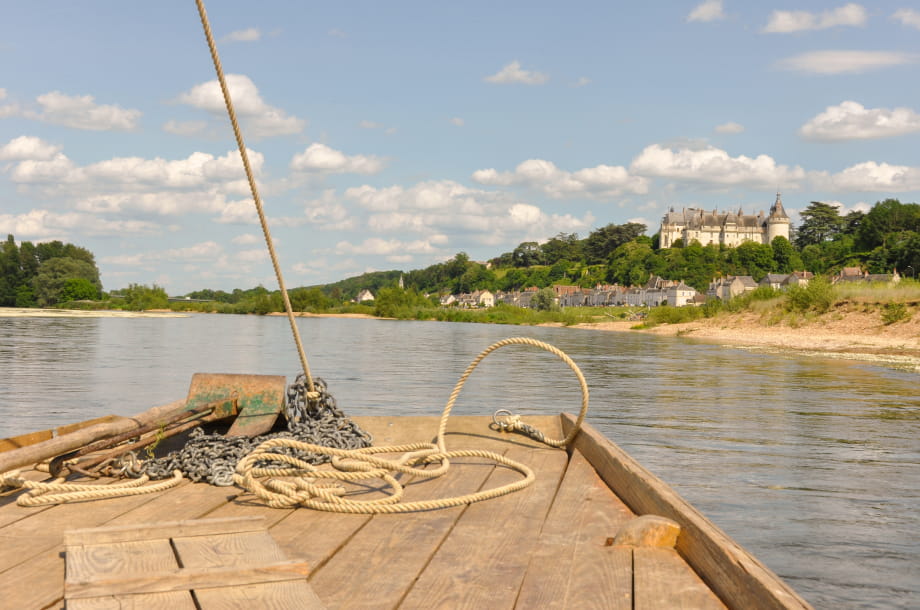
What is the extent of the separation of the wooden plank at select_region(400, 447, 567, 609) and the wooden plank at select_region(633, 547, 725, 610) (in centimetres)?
44

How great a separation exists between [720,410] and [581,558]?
39.3ft

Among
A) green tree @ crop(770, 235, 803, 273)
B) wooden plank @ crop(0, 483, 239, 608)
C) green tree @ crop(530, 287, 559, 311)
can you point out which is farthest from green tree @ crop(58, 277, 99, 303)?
wooden plank @ crop(0, 483, 239, 608)

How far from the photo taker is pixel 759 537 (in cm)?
605

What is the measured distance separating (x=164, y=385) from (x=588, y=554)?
17.4m

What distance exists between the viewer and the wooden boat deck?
267cm

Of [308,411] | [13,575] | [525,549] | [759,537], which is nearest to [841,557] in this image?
[759,537]

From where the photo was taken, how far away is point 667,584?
9.39ft

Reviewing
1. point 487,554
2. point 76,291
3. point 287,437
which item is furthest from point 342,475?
point 76,291

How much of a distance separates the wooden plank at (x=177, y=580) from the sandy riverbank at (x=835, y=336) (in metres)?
24.6

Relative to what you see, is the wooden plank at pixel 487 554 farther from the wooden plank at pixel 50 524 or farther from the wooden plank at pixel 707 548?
the wooden plank at pixel 50 524

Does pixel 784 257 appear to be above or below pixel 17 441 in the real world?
above

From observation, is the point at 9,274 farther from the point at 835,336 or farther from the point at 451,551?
the point at 451,551

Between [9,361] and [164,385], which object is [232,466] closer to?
[164,385]

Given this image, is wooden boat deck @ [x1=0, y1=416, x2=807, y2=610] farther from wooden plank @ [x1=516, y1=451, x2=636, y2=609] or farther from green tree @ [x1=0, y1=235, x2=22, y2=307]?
green tree @ [x1=0, y1=235, x2=22, y2=307]
